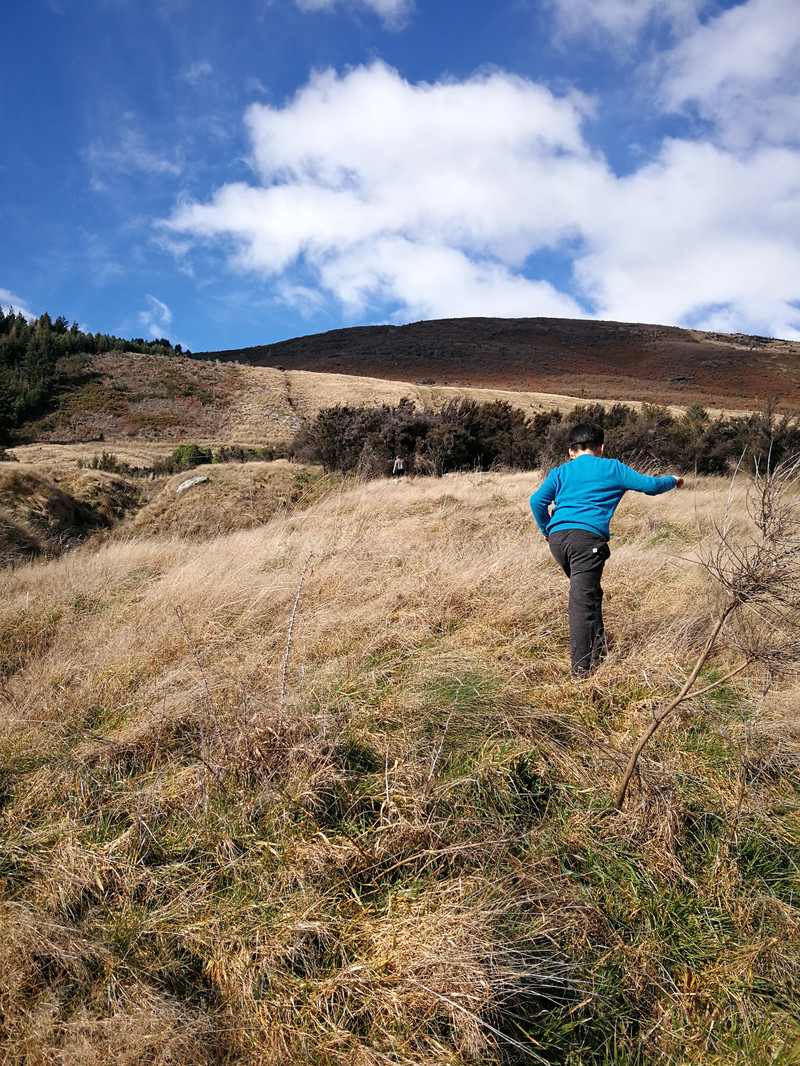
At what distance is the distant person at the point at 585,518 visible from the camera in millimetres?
3133

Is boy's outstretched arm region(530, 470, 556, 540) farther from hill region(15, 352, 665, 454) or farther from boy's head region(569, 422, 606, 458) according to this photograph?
hill region(15, 352, 665, 454)

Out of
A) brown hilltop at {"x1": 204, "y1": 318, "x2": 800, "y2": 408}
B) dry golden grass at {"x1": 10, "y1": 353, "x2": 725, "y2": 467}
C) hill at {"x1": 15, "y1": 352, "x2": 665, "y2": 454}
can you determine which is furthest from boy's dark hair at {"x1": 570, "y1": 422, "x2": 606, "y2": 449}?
brown hilltop at {"x1": 204, "y1": 318, "x2": 800, "y2": 408}

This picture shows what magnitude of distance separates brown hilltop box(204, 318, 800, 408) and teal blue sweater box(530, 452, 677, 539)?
116 ft

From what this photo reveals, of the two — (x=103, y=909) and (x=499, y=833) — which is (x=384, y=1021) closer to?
(x=499, y=833)

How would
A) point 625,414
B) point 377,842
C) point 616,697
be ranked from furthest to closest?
point 625,414, point 616,697, point 377,842

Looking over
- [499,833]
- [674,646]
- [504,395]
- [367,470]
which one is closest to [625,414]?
[367,470]

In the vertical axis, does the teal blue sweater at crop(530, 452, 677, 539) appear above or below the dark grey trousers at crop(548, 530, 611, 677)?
above

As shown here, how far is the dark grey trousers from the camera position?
122 inches

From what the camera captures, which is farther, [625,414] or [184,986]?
[625,414]

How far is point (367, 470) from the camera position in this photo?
12.4 meters

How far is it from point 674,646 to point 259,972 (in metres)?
2.74

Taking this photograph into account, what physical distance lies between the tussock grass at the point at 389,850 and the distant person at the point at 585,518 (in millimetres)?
232

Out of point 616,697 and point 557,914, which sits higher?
point 616,697

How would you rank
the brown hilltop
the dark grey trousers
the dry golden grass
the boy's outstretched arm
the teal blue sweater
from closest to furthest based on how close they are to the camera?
1. the dark grey trousers
2. the teal blue sweater
3. the boy's outstretched arm
4. the dry golden grass
5. the brown hilltop
